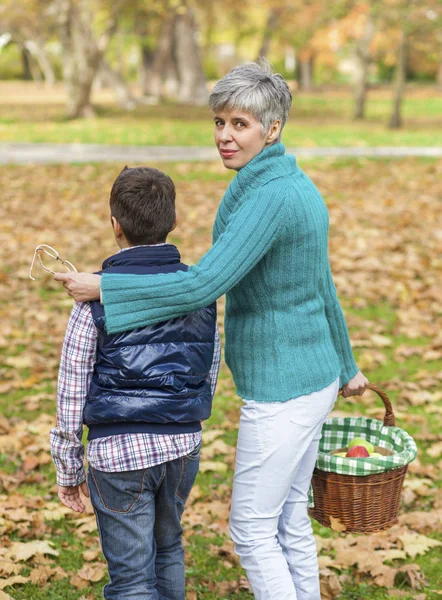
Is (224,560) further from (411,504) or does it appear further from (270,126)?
(270,126)

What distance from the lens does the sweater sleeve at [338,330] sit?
3014mm

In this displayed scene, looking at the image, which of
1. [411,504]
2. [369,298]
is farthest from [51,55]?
[411,504]

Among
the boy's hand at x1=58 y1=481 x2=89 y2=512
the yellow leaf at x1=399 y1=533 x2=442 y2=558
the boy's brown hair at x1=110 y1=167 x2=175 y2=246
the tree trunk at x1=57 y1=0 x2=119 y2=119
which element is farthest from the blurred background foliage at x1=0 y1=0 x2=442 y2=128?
the boy's hand at x1=58 y1=481 x2=89 y2=512

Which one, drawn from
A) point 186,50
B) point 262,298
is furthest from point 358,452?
point 186,50

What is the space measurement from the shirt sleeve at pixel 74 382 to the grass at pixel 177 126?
60.9 ft

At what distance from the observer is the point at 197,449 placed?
281 centimetres

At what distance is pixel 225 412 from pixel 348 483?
2.91 meters

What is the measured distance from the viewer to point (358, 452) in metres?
3.19

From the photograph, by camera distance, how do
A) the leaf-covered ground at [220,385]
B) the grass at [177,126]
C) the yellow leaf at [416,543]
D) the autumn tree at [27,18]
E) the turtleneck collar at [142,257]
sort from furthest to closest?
the autumn tree at [27,18], the grass at [177,126], the yellow leaf at [416,543], the leaf-covered ground at [220,385], the turtleneck collar at [142,257]

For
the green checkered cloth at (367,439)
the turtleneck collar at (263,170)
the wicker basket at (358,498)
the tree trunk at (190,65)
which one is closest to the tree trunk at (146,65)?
the tree trunk at (190,65)

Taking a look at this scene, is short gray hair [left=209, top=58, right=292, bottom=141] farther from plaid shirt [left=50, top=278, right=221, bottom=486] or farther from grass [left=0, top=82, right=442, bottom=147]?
grass [left=0, top=82, right=442, bottom=147]

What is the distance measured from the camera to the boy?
2.62 metres

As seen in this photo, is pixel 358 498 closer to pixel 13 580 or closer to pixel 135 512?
pixel 135 512

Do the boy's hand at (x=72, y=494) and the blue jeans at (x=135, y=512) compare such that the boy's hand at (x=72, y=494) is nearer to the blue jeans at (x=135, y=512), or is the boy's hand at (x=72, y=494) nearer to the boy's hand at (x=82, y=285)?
the blue jeans at (x=135, y=512)
